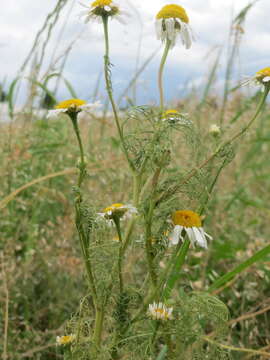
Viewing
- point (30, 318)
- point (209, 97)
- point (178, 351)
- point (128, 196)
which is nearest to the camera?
point (178, 351)

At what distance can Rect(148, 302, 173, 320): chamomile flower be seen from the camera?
805 millimetres

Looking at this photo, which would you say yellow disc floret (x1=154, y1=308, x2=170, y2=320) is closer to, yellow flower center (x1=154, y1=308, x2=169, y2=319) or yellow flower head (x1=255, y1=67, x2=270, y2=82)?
yellow flower center (x1=154, y1=308, x2=169, y2=319)

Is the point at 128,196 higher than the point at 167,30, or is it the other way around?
the point at 167,30

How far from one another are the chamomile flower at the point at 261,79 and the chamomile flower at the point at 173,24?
14cm

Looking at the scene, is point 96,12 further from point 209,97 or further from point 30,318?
point 209,97

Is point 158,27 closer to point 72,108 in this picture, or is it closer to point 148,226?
point 72,108

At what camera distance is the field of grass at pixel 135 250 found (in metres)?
0.82

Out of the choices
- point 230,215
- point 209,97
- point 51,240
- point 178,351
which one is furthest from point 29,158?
point 178,351

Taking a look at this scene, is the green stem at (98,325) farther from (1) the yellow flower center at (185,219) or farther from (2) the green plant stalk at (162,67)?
(2) the green plant stalk at (162,67)

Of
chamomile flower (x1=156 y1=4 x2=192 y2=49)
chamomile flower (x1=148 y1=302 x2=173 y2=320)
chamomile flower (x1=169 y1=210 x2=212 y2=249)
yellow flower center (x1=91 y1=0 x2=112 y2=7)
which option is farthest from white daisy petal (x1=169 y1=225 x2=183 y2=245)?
yellow flower center (x1=91 y1=0 x2=112 y2=7)

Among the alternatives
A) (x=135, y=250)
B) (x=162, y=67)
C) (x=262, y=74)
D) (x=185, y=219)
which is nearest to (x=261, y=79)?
(x=262, y=74)

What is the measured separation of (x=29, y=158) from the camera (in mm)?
2039

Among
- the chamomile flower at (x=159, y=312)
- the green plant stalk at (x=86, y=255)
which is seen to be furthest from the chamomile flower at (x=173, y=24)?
the chamomile flower at (x=159, y=312)

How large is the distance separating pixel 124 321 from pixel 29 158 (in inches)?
52.3
